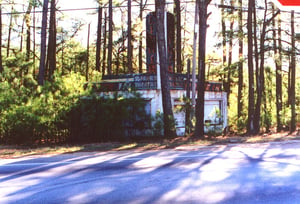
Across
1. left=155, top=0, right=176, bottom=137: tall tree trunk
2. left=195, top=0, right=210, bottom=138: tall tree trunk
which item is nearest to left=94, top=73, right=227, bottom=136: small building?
left=155, top=0, right=176, bottom=137: tall tree trunk

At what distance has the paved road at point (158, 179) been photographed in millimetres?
5828

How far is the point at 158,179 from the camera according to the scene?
281 inches

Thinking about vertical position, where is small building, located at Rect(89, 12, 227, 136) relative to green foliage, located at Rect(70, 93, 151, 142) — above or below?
above

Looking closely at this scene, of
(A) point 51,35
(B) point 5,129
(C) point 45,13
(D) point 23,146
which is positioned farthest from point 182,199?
(A) point 51,35

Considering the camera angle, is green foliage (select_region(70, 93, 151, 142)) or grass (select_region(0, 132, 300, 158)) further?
green foliage (select_region(70, 93, 151, 142))

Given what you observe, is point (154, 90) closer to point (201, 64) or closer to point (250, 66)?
point (201, 64)

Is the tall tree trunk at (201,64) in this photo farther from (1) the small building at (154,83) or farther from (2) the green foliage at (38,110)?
(2) the green foliage at (38,110)

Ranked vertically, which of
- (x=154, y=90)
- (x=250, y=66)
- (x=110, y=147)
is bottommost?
(x=110, y=147)

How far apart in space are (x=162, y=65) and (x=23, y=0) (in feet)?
37.7

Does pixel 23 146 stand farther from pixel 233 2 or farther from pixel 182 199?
pixel 233 2

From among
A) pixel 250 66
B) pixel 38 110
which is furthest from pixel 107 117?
pixel 250 66

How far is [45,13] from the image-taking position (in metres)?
21.3

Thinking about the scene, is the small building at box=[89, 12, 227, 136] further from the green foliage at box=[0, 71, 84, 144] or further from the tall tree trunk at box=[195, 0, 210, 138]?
the green foliage at box=[0, 71, 84, 144]

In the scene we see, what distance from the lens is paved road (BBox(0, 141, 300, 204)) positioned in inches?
229
